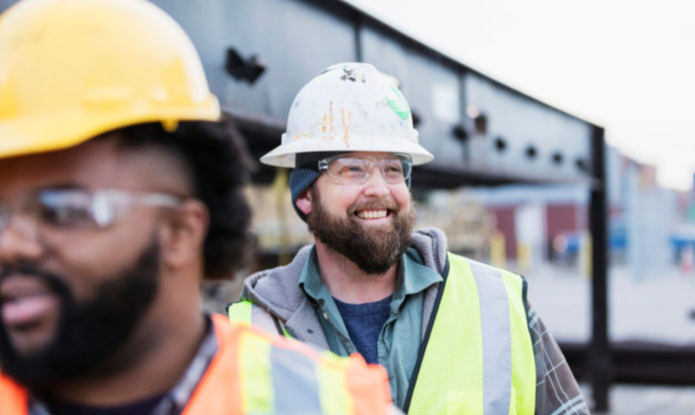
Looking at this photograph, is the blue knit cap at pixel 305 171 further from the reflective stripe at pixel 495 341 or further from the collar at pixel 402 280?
the reflective stripe at pixel 495 341

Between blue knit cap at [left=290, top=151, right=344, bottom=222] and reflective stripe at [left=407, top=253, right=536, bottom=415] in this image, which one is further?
blue knit cap at [left=290, top=151, right=344, bottom=222]

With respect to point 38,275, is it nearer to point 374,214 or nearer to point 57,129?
point 57,129

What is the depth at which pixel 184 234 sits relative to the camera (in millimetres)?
1231

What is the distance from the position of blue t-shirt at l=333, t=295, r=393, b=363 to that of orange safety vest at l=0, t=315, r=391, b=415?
984 mm

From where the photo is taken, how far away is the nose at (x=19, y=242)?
1.09 metres

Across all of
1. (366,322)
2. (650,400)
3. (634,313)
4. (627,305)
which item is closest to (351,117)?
(366,322)

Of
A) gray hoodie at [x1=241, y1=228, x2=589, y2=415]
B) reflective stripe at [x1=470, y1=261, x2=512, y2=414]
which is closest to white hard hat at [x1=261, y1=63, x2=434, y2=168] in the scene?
gray hoodie at [x1=241, y1=228, x2=589, y2=415]

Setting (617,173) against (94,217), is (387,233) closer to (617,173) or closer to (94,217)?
(94,217)

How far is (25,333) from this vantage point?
1096 millimetres

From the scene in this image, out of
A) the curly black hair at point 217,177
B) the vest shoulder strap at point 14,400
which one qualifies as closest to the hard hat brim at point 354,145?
the curly black hair at point 217,177

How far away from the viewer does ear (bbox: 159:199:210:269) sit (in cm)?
120

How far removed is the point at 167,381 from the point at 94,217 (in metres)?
0.32

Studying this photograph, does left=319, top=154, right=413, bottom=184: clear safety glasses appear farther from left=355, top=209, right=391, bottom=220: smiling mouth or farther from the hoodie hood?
the hoodie hood

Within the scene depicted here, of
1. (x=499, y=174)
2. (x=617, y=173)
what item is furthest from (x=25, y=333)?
(x=617, y=173)
